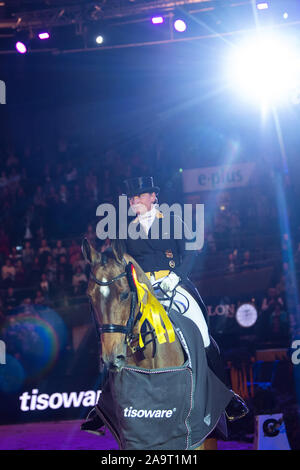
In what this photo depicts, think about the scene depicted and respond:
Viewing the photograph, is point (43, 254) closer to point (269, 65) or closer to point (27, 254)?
point (27, 254)

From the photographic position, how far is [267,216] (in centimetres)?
1439

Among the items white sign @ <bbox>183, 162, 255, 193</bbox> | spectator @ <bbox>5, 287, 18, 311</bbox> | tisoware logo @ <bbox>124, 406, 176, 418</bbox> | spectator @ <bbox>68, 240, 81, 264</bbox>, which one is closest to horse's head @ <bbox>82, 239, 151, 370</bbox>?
tisoware logo @ <bbox>124, 406, 176, 418</bbox>

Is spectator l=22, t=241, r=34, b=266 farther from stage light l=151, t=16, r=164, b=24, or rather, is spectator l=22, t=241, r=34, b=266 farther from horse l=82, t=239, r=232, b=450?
horse l=82, t=239, r=232, b=450

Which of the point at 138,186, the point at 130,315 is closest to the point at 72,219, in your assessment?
the point at 138,186

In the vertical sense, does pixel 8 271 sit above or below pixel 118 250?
below

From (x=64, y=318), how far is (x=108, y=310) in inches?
318

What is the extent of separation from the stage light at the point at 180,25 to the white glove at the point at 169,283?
638cm

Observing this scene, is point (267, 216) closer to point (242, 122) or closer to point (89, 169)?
point (242, 122)

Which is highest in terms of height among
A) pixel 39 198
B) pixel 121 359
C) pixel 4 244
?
pixel 39 198

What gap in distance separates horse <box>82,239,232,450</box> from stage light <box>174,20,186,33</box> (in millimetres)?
6726

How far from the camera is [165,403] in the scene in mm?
3889

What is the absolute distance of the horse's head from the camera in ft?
11.5

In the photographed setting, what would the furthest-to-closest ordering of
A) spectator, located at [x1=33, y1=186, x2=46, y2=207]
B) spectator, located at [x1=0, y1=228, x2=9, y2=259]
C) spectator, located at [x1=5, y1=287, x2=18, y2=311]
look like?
spectator, located at [x1=33, y1=186, x2=46, y2=207], spectator, located at [x1=0, y1=228, x2=9, y2=259], spectator, located at [x1=5, y1=287, x2=18, y2=311]

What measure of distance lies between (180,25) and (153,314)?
6.99 meters
